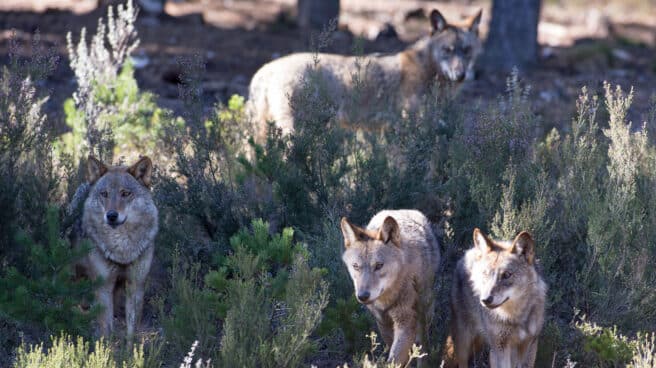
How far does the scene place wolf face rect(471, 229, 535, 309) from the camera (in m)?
6.08

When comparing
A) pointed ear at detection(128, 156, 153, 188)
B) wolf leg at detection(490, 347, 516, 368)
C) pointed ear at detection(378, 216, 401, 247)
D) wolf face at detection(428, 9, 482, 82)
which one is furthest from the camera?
wolf face at detection(428, 9, 482, 82)

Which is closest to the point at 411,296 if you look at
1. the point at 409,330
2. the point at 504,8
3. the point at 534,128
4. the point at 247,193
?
the point at 409,330

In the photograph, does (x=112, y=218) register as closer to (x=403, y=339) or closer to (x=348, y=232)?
(x=348, y=232)

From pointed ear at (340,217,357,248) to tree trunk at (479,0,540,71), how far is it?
8.94 m

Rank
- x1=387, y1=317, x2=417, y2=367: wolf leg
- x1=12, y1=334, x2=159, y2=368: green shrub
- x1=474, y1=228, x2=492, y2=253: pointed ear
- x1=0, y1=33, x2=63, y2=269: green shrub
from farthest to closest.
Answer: x1=0, y1=33, x2=63, y2=269: green shrub < x1=387, y1=317, x2=417, y2=367: wolf leg < x1=474, y1=228, x2=492, y2=253: pointed ear < x1=12, y1=334, x2=159, y2=368: green shrub

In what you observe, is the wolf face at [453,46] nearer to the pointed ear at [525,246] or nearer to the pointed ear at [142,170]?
the pointed ear at [142,170]

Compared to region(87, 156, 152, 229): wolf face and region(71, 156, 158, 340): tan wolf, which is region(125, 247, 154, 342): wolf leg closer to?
region(71, 156, 158, 340): tan wolf

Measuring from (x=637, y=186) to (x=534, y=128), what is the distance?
1.47 meters

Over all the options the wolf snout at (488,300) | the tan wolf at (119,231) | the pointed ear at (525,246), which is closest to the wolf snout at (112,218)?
the tan wolf at (119,231)

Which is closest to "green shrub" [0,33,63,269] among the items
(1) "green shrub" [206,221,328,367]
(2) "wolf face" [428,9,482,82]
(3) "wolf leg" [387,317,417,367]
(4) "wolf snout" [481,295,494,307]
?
(1) "green shrub" [206,221,328,367]

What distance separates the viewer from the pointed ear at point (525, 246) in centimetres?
612

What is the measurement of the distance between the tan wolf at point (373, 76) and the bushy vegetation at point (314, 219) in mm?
472

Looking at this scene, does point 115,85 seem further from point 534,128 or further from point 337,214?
point 534,128

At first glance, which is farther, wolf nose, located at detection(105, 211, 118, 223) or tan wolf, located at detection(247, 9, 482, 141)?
tan wolf, located at detection(247, 9, 482, 141)
